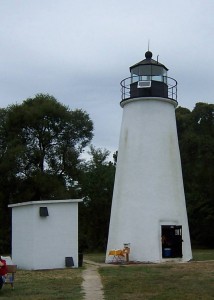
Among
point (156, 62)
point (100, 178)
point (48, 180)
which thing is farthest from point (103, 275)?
point (100, 178)

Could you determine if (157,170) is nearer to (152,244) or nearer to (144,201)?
(144,201)

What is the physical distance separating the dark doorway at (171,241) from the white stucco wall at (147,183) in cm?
25

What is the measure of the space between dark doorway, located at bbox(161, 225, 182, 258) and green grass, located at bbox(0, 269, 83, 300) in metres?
5.02

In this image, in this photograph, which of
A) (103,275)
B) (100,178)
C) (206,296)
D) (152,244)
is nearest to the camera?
(206,296)

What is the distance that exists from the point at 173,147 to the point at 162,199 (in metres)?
2.43

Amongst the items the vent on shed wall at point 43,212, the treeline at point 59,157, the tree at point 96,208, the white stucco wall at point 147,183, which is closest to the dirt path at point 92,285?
the vent on shed wall at point 43,212

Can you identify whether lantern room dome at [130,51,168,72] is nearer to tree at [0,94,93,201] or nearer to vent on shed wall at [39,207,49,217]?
vent on shed wall at [39,207,49,217]

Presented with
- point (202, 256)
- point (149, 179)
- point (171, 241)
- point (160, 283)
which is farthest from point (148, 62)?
point (160, 283)

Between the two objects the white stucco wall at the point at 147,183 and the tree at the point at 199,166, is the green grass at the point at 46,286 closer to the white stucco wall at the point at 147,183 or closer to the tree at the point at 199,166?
the white stucco wall at the point at 147,183

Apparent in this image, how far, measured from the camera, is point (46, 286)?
14102 mm

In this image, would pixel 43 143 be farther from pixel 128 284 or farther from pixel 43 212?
pixel 128 284

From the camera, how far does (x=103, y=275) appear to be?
55.2 ft

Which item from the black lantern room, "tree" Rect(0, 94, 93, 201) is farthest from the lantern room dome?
"tree" Rect(0, 94, 93, 201)

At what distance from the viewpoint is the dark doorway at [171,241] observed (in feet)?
72.3
